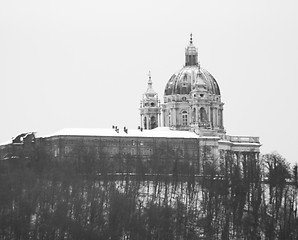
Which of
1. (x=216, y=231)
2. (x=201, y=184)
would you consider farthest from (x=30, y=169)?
(x=216, y=231)

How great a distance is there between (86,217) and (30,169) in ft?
71.4

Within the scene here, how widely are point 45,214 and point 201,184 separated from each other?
2096 centimetres

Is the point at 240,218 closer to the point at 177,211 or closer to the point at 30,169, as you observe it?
the point at 177,211

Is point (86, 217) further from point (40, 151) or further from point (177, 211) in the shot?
point (40, 151)

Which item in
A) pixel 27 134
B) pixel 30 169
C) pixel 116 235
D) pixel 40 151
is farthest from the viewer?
pixel 27 134

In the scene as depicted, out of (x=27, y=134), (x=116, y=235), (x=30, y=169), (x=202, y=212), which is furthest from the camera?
(x=27, y=134)

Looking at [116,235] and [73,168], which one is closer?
[116,235]

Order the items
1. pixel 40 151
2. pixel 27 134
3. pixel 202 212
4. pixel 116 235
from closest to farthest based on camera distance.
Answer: pixel 116 235, pixel 202 212, pixel 40 151, pixel 27 134

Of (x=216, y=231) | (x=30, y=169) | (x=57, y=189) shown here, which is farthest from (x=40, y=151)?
(x=216, y=231)

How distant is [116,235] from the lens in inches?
5551

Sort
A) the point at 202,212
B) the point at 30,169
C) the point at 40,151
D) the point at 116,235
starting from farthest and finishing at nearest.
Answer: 1. the point at 40,151
2. the point at 30,169
3. the point at 202,212
4. the point at 116,235

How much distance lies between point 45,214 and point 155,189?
55.8ft

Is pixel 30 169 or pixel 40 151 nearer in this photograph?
pixel 30 169

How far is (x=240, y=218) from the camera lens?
147750 mm
